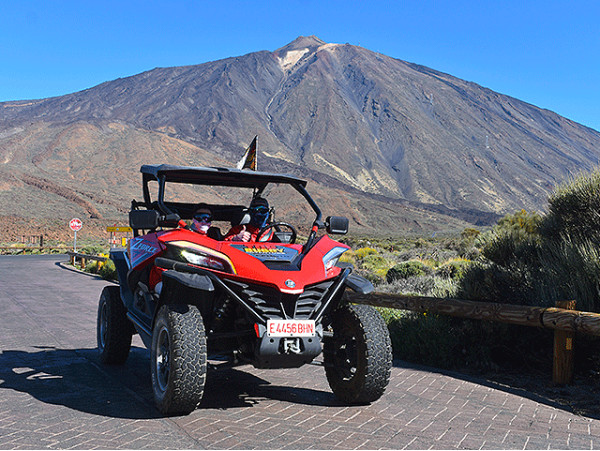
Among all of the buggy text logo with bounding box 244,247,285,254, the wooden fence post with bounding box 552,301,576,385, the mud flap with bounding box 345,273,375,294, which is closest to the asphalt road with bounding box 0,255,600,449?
the wooden fence post with bounding box 552,301,576,385

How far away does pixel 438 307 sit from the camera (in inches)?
310

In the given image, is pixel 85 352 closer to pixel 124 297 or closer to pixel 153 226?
pixel 124 297

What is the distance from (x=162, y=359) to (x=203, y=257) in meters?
0.98

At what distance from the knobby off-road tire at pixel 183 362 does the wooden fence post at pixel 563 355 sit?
3.86 metres

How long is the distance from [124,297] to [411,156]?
194 meters

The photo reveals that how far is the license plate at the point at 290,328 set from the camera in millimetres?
5000

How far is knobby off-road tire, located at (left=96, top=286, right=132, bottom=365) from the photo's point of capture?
715 cm

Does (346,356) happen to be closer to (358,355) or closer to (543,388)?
(358,355)

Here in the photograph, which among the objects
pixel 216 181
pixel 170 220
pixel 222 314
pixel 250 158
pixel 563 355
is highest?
pixel 250 158

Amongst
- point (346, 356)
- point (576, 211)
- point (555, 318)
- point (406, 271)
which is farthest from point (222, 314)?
point (406, 271)

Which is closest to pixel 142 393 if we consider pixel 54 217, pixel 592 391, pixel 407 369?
Result: pixel 407 369

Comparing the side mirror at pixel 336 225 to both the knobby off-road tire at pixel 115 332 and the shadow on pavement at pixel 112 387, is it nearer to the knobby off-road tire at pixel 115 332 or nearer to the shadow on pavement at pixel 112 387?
the shadow on pavement at pixel 112 387

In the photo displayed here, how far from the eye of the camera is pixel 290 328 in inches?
199

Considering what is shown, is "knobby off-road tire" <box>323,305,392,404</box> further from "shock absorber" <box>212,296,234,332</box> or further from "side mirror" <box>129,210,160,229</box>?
"side mirror" <box>129,210,160,229</box>
